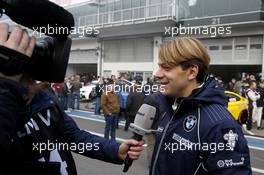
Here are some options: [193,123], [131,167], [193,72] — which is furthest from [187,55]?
[131,167]

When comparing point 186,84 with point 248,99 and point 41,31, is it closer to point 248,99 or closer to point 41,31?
point 41,31

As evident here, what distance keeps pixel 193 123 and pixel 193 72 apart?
0.91 ft

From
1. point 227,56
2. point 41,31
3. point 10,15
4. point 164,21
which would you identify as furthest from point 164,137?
point 164,21

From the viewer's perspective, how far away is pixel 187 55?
6.55ft

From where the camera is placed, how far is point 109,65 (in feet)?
93.1

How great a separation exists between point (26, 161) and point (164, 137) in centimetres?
76

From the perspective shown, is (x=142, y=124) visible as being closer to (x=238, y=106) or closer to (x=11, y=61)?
(x=11, y=61)

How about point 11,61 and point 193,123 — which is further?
point 193,123

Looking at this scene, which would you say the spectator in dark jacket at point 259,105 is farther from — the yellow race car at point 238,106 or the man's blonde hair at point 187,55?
the man's blonde hair at point 187,55

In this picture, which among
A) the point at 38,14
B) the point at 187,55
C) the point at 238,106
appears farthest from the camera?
the point at 238,106

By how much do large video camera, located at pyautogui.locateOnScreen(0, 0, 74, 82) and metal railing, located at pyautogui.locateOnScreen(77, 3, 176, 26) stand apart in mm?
20437

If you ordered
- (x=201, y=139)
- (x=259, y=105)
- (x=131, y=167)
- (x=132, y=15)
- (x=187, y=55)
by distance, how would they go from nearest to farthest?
1. (x=201, y=139)
2. (x=187, y=55)
3. (x=131, y=167)
4. (x=259, y=105)
5. (x=132, y=15)

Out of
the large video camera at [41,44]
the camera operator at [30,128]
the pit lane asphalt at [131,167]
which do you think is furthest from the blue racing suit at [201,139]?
the pit lane asphalt at [131,167]

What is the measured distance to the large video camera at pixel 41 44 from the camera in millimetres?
1245
